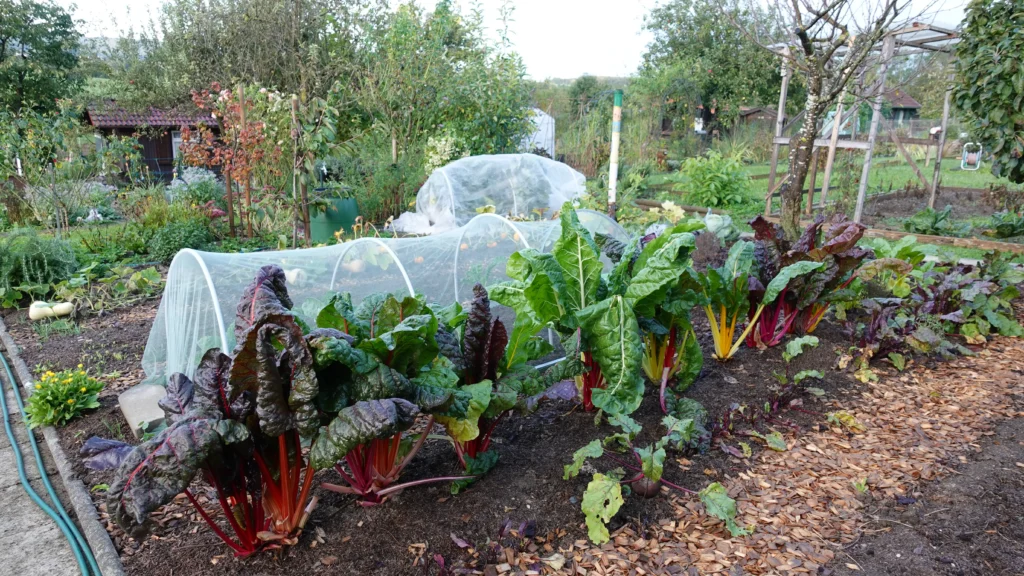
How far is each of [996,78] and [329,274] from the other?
274 inches

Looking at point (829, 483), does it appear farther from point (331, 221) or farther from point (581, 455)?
point (331, 221)

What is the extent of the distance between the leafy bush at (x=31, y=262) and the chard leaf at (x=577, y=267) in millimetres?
5599

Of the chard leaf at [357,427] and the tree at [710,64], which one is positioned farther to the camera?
the tree at [710,64]

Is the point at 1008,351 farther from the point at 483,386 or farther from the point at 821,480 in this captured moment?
the point at 483,386

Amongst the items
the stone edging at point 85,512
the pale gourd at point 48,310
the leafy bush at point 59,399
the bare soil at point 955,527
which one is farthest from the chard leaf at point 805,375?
the pale gourd at point 48,310

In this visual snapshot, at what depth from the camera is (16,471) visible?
349cm

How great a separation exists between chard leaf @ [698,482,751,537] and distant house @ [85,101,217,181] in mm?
18635

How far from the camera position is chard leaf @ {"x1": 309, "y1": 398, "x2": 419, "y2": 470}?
2.06 metres

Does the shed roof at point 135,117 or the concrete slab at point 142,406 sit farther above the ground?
the shed roof at point 135,117

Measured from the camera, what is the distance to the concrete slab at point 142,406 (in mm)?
3510

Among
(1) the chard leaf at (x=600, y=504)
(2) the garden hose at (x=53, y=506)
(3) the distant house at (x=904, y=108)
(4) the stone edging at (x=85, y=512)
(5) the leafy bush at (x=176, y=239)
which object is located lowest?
(2) the garden hose at (x=53, y=506)

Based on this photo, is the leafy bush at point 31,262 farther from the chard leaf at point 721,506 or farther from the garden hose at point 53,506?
the chard leaf at point 721,506

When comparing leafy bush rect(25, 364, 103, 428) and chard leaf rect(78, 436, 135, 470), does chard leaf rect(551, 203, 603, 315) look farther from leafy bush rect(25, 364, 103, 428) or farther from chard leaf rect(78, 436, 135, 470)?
leafy bush rect(25, 364, 103, 428)

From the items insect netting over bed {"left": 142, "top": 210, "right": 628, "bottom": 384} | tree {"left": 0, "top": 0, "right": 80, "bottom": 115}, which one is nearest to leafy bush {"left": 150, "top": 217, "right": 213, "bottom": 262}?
insect netting over bed {"left": 142, "top": 210, "right": 628, "bottom": 384}
